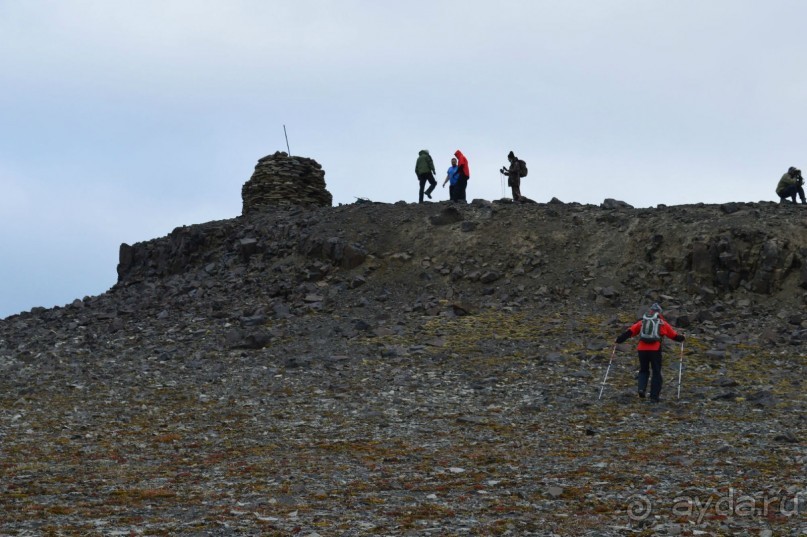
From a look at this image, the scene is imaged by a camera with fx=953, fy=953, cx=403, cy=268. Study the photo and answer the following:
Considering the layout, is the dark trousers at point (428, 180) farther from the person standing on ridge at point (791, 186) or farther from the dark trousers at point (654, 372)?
the dark trousers at point (654, 372)

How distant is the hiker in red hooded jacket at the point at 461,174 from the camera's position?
38081mm

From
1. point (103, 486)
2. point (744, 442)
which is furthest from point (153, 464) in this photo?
point (744, 442)

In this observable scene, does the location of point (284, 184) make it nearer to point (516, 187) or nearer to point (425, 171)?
point (425, 171)

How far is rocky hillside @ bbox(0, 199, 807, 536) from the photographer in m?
12.6

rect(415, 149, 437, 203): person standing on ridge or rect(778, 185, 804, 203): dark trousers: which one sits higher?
rect(415, 149, 437, 203): person standing on ridge

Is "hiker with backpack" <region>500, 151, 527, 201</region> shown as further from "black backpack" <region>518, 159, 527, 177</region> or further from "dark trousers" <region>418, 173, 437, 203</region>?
"dark trousers" <region>418, 173, 437, 203</region>

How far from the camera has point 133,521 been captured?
11914 millimetres

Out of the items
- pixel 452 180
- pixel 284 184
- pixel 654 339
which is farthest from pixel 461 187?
pixel 654 339

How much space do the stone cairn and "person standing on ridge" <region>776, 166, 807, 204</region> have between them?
776 inches

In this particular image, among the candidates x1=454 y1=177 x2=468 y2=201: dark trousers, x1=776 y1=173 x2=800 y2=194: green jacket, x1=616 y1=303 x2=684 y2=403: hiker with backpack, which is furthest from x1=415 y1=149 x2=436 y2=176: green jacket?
x1=616 y1=303 x2=684 y2=403: hiker with backpack

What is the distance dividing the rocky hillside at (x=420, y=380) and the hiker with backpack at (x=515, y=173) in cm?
101

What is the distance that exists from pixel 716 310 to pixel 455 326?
8.24 meters

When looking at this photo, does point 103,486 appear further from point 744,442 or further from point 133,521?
point 744,442

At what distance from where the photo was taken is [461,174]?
38.5 metres
